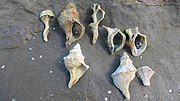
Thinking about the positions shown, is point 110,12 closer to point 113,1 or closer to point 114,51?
point 113,1

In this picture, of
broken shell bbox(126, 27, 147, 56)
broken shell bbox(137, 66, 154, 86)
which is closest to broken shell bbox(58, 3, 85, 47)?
broken shell bbox(126, 27, 147, 56)

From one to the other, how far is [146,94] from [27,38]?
2.97 ft

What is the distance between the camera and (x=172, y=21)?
3.36 metres

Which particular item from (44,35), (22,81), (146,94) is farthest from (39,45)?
(146,94)

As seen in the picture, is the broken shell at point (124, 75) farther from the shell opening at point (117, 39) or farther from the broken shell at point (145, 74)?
the shell opening at point (117, 39)

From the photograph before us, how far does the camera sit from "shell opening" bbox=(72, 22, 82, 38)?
309 centimetres

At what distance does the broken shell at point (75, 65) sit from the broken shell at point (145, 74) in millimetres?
363

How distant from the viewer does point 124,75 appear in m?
2.85

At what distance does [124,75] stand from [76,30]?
0.52m

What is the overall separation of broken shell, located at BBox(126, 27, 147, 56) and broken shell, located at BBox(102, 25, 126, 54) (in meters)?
0.05

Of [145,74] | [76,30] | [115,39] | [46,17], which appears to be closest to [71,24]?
[76,30]

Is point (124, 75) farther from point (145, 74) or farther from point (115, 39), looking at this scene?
point (115, 39)

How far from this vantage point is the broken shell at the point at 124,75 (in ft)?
9.27

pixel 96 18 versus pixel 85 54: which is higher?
pixel 96 18
